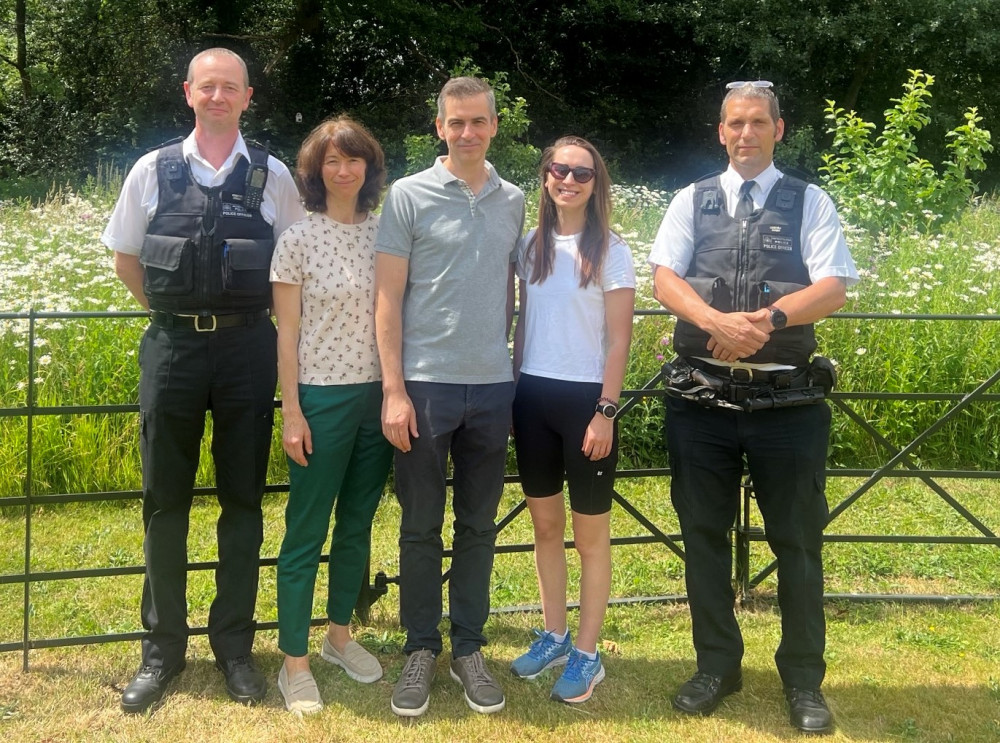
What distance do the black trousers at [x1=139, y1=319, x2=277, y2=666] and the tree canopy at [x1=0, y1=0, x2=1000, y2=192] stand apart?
15.4 meters

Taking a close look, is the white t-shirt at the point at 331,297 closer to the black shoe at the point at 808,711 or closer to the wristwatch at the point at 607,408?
the wristwatch at the point at 607,408

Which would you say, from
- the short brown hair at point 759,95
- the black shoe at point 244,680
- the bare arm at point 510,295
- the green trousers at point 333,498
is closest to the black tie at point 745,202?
the short brown hair at point 759,95

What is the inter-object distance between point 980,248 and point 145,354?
7.16 metres


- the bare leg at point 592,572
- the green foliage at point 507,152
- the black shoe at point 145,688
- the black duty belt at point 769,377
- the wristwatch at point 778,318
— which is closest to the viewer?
the wristwatch at point 778,318

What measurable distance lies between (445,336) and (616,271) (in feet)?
2.00

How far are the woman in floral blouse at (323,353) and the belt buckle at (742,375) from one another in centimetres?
119

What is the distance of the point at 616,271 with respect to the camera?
127 inches

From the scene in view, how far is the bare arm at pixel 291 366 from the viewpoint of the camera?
3158 millimetres

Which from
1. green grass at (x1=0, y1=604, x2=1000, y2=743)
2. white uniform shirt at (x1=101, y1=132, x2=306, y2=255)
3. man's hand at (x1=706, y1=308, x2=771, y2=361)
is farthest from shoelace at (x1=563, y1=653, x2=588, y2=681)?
white uniform shirt at (x1=101, y1=132, x2=306, y2=255)

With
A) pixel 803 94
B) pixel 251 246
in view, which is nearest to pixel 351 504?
pixel 251 246

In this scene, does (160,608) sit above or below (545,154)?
below

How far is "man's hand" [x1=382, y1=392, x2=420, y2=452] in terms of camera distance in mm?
3141

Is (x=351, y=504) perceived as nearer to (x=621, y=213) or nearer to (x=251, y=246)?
(x=251, y=246)

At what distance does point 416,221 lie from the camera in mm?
3156
